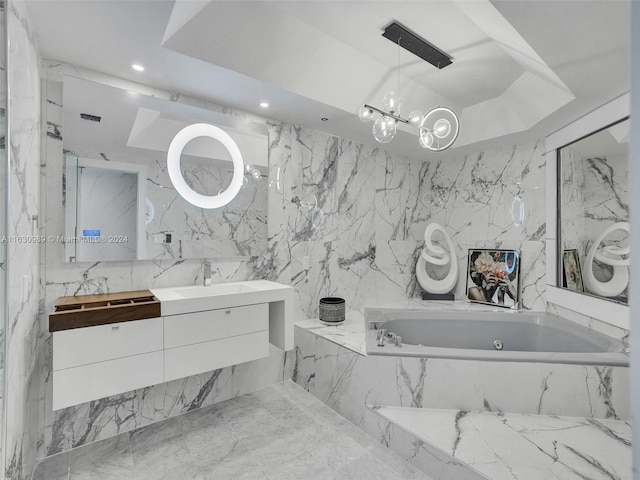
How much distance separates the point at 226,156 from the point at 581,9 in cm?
228

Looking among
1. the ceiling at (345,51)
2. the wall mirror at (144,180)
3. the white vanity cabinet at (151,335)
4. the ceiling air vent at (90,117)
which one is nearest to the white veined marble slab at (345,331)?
the white vanity cabinet at (151,335)

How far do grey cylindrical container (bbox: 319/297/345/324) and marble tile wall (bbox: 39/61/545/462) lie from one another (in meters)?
0.19

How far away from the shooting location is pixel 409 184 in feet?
13.5

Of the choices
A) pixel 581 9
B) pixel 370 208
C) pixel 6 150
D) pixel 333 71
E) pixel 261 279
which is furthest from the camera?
pixel 370 208

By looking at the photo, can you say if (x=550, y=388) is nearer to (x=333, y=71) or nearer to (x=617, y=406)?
(x=617, y=406)

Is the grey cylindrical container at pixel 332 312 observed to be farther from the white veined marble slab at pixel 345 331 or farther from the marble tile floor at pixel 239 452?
the marble tile floor at pixel 239 452

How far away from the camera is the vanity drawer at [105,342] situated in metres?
1.78

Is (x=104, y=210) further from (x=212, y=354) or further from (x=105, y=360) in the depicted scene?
(x=212, y=354)

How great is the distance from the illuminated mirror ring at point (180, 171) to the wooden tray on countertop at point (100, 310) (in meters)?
0.80

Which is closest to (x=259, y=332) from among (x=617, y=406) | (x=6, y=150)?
(x=6, y=150)

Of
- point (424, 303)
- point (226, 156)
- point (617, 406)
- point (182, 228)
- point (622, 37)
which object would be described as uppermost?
point (622, 37)

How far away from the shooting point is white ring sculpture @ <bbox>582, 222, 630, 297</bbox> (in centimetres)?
237

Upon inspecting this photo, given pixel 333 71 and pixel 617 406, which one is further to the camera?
pixel 333 71

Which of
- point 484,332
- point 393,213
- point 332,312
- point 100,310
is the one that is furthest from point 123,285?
point 484,332
